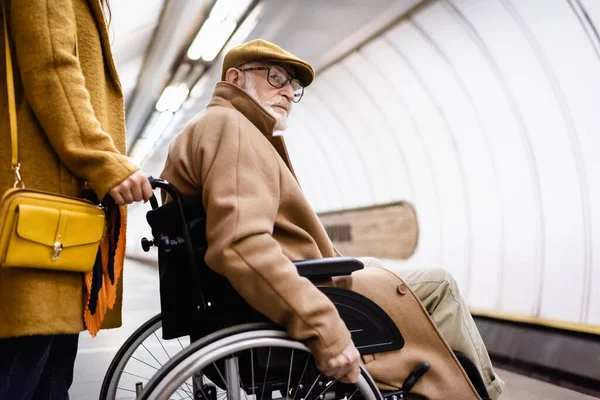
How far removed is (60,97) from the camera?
1583mm

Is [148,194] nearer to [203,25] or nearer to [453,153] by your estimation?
[203,25]

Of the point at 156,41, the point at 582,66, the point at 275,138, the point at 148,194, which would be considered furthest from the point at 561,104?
the point at 156,41

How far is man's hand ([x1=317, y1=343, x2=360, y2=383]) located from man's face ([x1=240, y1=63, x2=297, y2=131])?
3.63 ft

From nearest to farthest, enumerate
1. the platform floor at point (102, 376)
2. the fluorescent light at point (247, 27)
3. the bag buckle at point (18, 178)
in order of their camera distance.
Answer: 1. the bag buckle at point (18, 178)
2. the platform floor at point (102, 376)
3. the fluorescent light at point (247, 27)

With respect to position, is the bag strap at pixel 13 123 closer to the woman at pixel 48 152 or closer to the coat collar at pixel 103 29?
the woman at pixel 48 152

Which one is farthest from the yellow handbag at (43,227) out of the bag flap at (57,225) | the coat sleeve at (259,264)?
the coat sleeve at (259,264)

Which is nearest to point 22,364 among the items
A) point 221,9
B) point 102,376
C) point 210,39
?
point 102,376

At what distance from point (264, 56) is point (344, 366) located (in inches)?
53.2

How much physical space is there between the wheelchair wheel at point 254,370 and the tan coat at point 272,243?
93 mm

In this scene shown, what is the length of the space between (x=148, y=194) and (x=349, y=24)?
469cm

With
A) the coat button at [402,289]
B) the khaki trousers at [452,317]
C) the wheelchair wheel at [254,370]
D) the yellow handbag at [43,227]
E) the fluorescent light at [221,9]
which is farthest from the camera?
the fluorescent light at [221,9]

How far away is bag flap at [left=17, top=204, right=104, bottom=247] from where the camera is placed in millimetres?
1437

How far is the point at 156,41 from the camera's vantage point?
628 cm

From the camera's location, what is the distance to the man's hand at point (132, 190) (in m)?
1.59
